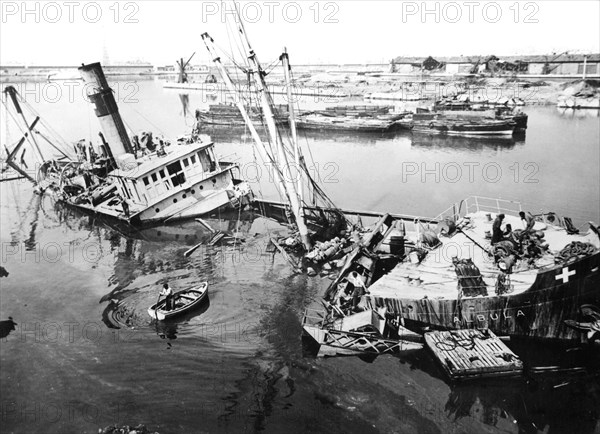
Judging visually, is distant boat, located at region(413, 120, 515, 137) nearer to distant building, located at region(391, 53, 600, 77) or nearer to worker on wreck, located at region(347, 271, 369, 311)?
worker on wreck, located at region(347, 271, 369, 311)

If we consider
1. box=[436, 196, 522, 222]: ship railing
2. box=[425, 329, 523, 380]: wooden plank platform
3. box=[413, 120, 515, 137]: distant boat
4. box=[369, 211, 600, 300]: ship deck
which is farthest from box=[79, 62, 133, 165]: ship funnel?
box=[413, 120, 515, 137]: distant boat

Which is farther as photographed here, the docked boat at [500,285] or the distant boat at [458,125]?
the distant boat at [458,125]

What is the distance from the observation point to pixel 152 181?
27.6 m

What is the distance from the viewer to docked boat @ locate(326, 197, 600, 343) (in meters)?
13.9

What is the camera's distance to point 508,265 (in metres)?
14.7

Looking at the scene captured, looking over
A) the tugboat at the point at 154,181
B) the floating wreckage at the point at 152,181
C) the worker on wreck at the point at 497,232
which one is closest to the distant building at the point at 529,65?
the floating wreckage at the point at 152,181

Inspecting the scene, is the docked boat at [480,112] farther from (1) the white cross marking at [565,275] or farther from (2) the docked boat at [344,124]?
(1) the white cross marking at [565,275]

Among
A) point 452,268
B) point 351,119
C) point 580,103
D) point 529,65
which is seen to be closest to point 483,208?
point 452,268

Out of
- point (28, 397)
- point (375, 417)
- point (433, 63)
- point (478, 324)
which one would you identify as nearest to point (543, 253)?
point (478, 324)

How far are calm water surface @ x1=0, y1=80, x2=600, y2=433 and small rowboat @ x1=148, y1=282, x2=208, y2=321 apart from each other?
0.41m

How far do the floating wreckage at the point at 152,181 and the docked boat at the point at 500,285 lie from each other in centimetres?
1391

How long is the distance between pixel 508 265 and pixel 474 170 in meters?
25.2

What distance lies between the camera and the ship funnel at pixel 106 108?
30.5 meters

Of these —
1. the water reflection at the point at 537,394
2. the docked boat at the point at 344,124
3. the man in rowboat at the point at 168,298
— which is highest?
the docked boat at the point at 344,124
